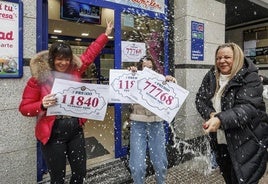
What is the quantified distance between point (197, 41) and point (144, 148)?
328 cm

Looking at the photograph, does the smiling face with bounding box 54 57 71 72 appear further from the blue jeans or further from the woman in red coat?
the blue jeans

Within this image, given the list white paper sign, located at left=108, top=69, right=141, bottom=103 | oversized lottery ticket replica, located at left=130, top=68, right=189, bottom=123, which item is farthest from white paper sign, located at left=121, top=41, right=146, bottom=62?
oversized lottery ticket replica, located at left=130, top=68, right=189, bottom=123

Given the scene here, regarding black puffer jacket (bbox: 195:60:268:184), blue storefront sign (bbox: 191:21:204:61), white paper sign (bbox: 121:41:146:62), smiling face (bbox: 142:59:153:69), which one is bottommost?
black puffer jacket (bbox: 195:60:268:184)

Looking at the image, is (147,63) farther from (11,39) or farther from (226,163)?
(11,39)

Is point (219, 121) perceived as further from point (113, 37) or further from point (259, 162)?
point (113, 37)

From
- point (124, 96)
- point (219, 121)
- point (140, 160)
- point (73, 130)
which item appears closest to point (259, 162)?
point (219, 121)

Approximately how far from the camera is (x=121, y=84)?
3137 mm

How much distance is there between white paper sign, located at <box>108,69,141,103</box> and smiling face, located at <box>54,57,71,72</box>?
2.35 feet

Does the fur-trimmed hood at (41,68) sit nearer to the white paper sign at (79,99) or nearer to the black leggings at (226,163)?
the white paper sign at (79,99)

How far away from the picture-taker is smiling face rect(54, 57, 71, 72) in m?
2.48

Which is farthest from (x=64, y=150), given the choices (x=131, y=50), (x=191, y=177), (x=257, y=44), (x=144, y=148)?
(x=257, y=44)

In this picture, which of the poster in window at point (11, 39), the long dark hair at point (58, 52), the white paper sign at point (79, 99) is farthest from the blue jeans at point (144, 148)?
the poster in window at point (11, 39)

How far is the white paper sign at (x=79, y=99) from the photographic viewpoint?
2.47 meters

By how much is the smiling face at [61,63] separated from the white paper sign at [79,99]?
0.45 feet
